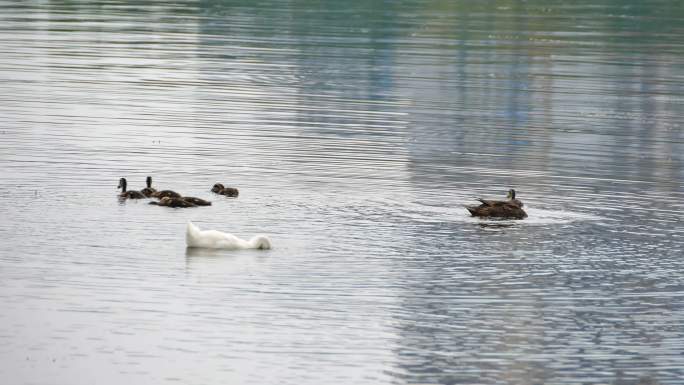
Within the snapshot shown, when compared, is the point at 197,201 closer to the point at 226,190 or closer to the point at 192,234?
the point at 226,190

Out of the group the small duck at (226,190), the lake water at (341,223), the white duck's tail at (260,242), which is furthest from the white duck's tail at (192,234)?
the small duck at (226,190)

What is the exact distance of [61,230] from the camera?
2655 cm

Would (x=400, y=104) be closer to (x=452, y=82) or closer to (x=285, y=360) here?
(x=452, y=82)

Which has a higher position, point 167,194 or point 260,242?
point 167,194

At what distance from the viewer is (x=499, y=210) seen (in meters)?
28.4

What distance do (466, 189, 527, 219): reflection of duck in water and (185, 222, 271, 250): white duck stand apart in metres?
4.29

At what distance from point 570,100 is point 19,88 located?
47.0ft

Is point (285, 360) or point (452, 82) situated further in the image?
point (452, 82)

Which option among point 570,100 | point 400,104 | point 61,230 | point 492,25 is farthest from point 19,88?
point 492,25

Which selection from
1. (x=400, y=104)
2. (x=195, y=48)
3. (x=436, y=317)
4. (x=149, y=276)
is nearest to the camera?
(x=436, y=317)

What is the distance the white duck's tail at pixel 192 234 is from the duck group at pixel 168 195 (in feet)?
10.4

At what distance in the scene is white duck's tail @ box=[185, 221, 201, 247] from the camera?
25.4 metres

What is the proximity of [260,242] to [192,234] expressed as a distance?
93 cm

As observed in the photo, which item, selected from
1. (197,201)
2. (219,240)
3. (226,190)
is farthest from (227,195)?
(219,240)
